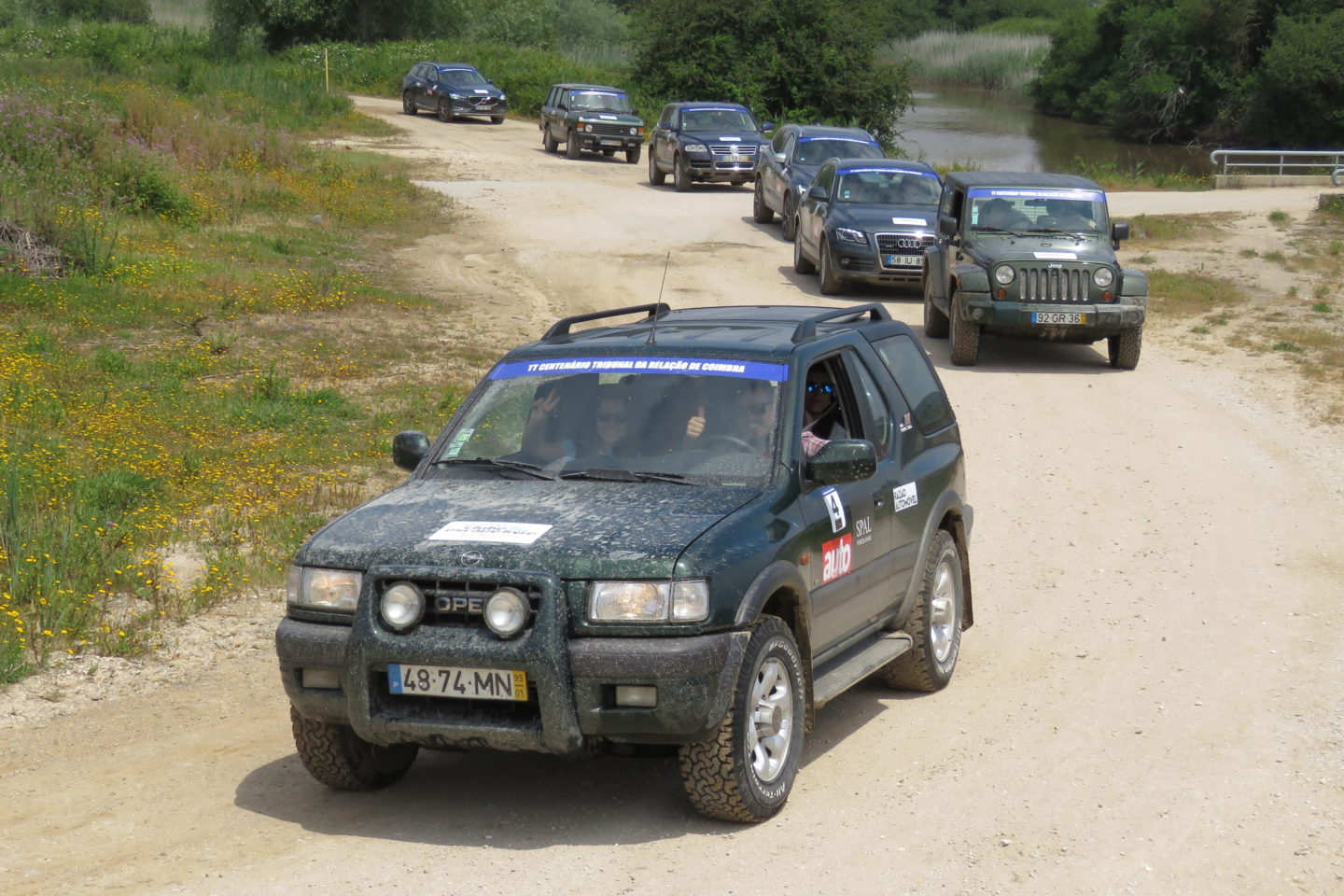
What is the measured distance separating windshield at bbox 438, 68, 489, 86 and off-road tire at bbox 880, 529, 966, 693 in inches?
1637

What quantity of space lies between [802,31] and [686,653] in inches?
1761

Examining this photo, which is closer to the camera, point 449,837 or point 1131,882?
point 1131,882

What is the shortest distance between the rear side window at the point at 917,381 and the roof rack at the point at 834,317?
14 cm

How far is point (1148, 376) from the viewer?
16984 millimetres

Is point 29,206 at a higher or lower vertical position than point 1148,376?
higher

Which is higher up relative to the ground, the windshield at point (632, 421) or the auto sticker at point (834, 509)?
the windshield at point (632, 421)

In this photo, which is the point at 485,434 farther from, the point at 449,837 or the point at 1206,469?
the point at 1206,469

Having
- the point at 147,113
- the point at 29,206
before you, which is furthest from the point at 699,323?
the point at 147,113

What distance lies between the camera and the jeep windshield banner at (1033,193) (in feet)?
57.6

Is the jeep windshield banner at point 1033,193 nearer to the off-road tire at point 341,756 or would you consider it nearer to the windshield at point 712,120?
the off-road tire at point 341,756

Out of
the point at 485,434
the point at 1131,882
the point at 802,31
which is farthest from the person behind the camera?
the point at 802,31

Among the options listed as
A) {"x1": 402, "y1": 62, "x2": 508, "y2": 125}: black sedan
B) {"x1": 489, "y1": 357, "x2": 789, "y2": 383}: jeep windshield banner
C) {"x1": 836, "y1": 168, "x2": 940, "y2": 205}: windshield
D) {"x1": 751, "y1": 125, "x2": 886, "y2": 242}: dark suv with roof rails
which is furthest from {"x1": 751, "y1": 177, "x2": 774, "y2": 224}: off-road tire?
{"x1": 489, "y1": 357, "x2": 789, "y2": 383}: jeep windshield banner

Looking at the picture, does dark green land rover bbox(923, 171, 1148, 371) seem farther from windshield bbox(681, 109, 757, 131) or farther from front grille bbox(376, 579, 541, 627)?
windshield bbox(681, 109, 757, 131)

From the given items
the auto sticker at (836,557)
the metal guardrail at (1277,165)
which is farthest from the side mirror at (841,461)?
the metal guardrail at (1277,165)
